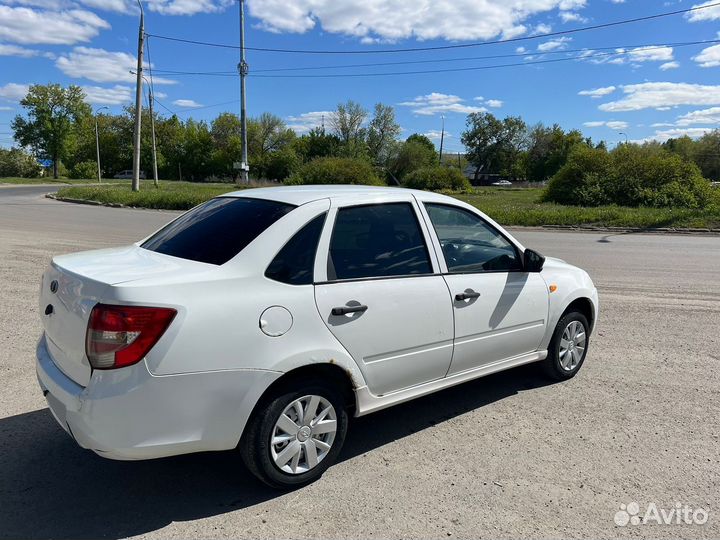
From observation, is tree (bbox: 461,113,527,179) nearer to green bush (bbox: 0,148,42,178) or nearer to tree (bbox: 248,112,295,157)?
tree (bbox: 248,112,295,157)

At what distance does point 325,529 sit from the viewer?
2.78 m

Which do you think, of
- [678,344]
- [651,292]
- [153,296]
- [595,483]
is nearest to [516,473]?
[595,483]

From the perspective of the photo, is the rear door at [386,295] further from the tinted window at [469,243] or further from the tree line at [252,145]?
the tree line at [252,145]

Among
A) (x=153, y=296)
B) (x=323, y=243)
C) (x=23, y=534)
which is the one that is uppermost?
(x=323, y=243)

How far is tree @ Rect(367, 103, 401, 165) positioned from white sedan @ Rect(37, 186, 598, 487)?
270 ft

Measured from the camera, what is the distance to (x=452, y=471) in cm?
335

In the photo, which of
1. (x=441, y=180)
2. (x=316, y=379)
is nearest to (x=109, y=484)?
(x=316, y=379)

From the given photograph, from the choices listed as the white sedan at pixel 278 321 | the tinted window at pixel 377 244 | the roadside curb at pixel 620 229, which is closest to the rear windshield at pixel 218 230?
the white sedan at pixel 278 321

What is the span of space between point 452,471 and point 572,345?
2.05 meters

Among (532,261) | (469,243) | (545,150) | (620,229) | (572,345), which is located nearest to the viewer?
(469,243)

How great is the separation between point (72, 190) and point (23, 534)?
115ft

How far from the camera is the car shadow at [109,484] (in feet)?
9.20

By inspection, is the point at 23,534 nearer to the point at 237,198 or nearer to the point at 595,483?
the point at 237,198
